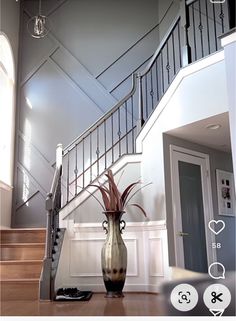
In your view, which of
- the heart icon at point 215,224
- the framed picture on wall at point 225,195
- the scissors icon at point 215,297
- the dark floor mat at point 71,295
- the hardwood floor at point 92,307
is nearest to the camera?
the scissors icon at point 215,297

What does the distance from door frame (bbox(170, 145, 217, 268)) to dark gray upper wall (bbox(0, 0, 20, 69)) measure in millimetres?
3490

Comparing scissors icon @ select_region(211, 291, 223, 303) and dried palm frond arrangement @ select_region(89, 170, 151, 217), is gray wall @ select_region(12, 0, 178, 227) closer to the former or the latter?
dried palm frond arrangement @ select_region(89, 170, 151, 217)

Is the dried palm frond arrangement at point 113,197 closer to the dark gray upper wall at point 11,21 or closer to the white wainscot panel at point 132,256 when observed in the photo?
the white wainscot panel at point 132,256

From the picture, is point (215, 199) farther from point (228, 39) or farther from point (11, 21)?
point (11, 21)

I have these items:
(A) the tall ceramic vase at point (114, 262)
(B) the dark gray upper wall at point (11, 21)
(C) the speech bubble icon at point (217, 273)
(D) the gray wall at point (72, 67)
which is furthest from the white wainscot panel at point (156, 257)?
(B) the dark gray upper wall at point (11, 21)

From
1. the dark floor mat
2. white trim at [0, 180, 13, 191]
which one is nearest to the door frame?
the dark floor mat

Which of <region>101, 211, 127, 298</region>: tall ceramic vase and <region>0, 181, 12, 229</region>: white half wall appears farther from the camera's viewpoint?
<region>0, 181, 12, 229</region>: white half wall

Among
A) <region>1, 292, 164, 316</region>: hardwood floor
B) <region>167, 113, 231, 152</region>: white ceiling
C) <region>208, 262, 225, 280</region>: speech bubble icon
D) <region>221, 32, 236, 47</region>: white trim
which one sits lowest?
<region>1, 292, 164, 316</region>: hardwood floor

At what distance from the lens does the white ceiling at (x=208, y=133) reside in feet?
13.1

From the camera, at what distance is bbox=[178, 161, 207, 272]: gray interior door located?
4477mm

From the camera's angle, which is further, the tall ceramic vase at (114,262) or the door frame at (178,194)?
the door frame at (178,194)

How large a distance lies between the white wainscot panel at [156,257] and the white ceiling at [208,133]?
1.37m

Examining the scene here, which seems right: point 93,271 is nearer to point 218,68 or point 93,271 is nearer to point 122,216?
point 122,216

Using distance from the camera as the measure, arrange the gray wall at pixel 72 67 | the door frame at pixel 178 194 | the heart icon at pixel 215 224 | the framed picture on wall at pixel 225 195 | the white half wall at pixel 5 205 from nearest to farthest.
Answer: the heart icon at pixel 215 224, the door frame at pixel 178 194, the framed picture on wall at pixel 225 195, the white half wall at pixel 5 205, the gray wall at pixel 72 67
